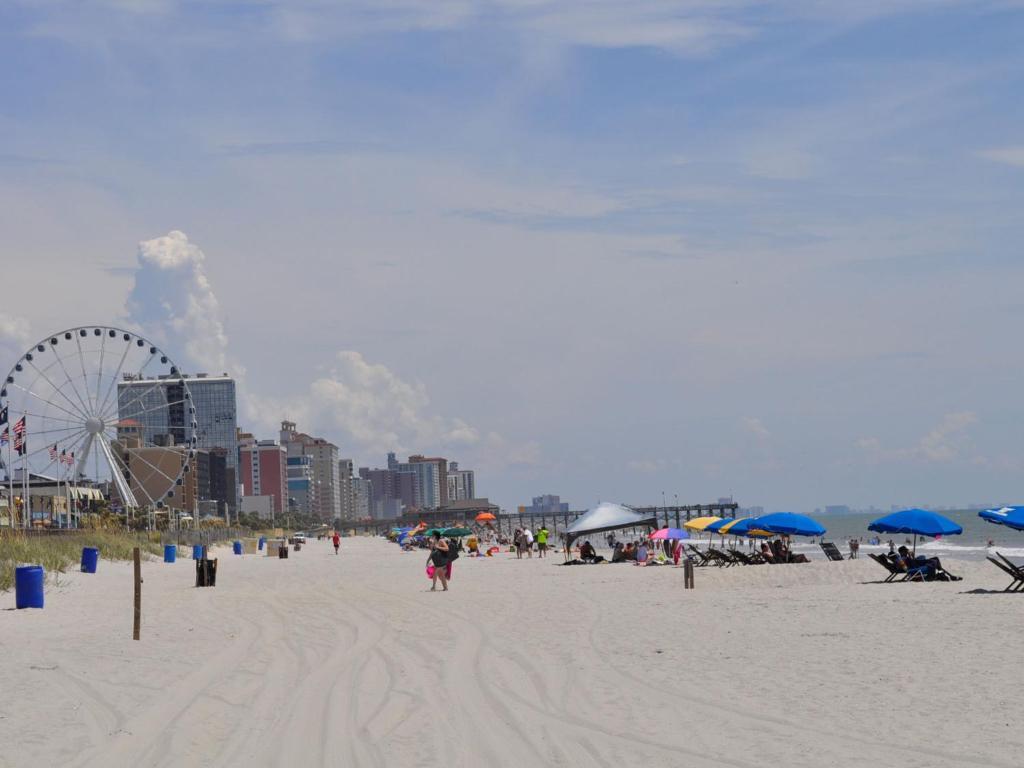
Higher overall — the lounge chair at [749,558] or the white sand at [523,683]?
the white sand at [523,683]

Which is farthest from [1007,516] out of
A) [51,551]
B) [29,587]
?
[51,551]

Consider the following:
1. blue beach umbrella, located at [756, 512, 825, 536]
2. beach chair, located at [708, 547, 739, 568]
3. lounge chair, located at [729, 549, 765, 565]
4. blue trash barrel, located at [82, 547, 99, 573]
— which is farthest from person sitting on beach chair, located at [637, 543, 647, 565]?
blue trash barrel, located at [82, 547, 99, 573]

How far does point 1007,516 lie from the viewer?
20109 mm

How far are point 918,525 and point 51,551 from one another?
762 inches

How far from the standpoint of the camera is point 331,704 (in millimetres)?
9609

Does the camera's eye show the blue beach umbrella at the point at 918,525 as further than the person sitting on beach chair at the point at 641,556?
No

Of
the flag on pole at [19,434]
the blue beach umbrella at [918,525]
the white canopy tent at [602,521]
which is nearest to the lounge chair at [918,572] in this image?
the blue beach umbrella at [918,525]

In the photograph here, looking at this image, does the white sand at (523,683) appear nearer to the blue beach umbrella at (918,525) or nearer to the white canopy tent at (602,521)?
the blue beach umbrella at (918,525)

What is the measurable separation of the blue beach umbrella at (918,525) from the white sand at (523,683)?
9.76 ft

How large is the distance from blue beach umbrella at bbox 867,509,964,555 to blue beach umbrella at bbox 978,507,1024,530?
2.59 m

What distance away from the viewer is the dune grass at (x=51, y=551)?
23.5 meters

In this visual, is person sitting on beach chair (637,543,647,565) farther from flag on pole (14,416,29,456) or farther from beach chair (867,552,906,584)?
flag on pole (14,416,29,456)

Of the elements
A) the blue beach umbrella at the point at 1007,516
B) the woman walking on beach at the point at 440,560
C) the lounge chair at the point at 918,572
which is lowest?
the lounge chair at the point at 918,572

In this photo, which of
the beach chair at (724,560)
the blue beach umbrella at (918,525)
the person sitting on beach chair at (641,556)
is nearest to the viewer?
the blue beach umbrella at (918,525)
